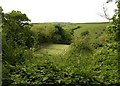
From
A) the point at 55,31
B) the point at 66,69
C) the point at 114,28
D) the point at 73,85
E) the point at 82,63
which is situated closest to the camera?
the point at 73,85

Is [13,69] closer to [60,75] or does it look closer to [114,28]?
[60,75]

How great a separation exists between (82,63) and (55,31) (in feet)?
110

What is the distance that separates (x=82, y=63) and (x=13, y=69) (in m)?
1.76

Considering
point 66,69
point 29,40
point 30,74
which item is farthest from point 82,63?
point 29,40

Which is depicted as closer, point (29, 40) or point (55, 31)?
point (29, 40)

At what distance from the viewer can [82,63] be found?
6.97 meters

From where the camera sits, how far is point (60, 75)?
5.82 m

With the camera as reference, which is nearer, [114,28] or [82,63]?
[82,63]

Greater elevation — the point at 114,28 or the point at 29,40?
the point at 114,28

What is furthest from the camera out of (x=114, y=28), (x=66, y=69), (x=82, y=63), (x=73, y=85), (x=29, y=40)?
(x=29, y=40)

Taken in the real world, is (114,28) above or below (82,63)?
above

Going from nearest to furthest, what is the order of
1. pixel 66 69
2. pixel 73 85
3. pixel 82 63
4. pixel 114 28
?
pixel 73 85, pixel 66 69, pixel 82 63, pixel 114 28

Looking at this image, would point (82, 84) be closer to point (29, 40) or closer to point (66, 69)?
point (66, 69)

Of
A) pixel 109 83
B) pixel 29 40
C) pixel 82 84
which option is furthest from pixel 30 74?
pixel 29 40
